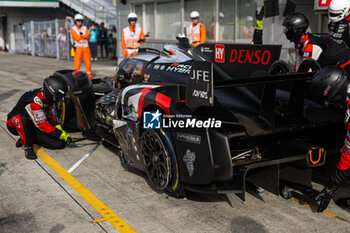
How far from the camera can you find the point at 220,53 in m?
4.97

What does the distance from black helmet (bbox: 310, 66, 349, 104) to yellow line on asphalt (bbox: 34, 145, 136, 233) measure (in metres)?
2.02

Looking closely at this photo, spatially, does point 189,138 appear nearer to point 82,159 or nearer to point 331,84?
point 331,84

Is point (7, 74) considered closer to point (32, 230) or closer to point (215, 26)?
point (215, 26)

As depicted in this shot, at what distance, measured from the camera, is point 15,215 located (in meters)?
3.73

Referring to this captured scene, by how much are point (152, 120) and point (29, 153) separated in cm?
Answer: 225

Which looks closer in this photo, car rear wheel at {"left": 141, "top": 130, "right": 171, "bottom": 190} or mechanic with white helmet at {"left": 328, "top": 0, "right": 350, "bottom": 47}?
car rear wheel at {"left": 141, "top": 130, "right": 171, "bottom": 190}

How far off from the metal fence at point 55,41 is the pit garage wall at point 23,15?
4.28 metres

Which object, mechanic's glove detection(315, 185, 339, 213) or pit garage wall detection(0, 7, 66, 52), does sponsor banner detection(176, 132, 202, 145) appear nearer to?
mechanic's glove detection(315, 185, 339, 213)

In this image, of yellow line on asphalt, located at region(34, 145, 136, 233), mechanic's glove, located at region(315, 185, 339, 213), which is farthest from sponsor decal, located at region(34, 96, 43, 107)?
mechanic's glove, located at region(315, 185, 339, 213)

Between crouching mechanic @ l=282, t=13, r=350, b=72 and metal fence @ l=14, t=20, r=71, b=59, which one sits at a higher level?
metal fence @ l=14, t=20, r=71, b=59

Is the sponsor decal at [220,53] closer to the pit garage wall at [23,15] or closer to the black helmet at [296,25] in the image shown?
the black helmet at [296,25]

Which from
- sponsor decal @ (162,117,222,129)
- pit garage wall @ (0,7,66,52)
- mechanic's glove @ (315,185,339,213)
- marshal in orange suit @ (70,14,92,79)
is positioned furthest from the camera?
pit garage wall @ (0,7,66,52)

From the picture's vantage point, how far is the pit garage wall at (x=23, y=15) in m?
33.7

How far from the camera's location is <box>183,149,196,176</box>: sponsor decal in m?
3.60
